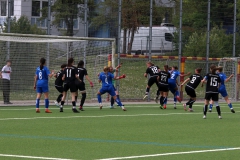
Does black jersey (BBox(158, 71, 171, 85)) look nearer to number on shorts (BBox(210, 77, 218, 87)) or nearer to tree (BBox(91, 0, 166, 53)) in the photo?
tree (BBox(91, 0, 166, 53))

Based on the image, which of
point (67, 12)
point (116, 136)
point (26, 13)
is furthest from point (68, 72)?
point (116, 136)

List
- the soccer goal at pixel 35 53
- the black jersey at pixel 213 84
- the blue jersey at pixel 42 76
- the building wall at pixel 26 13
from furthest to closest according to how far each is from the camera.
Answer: the building wall at pixel 26 13
the soccer goal at pixel 35 53
the blue jersey at pixel 42 76
the black jersey at pixel 213 84

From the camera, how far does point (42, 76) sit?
22531mm

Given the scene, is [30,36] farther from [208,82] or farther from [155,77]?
[208,82]

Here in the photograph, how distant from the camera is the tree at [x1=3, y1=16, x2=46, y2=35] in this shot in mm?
27578

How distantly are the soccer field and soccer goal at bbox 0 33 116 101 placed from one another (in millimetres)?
4498

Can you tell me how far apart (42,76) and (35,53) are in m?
5.31

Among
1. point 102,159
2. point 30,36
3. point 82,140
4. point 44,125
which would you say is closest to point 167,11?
→ point 30,36

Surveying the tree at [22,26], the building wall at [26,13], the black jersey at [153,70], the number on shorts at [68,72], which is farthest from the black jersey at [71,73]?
the black jersey at [153,70]

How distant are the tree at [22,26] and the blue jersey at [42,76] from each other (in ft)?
18.4

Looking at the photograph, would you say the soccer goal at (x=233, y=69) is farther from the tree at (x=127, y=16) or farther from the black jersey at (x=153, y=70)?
the black jersey at (x=153, y=70)

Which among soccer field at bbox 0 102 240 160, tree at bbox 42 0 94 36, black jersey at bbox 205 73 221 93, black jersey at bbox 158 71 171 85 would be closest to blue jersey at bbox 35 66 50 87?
soccer field at bbox 0 102 240 160

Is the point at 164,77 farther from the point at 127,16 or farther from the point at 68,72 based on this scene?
the point at 127,16

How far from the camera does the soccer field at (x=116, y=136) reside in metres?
11.8
